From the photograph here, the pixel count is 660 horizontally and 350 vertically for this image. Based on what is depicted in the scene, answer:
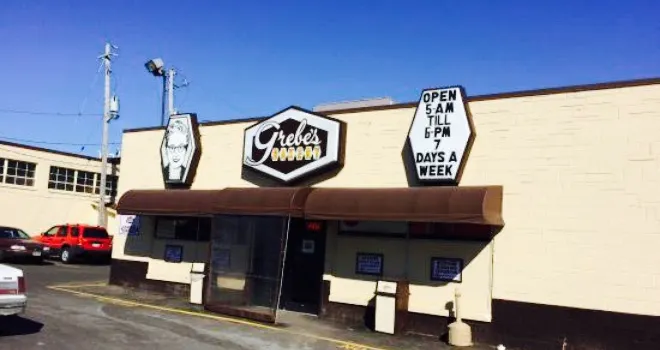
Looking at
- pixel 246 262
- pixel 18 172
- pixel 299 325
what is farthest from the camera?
pixel 18 172

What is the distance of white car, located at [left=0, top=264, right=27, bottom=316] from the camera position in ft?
33.1

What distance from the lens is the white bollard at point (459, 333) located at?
472 inches

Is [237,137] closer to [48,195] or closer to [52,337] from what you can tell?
[52,337]

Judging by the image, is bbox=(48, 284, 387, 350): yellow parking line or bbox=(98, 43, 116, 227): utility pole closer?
bbox=(48, 284, 387, 350): yellow parking line

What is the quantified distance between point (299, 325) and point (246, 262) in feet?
8.03

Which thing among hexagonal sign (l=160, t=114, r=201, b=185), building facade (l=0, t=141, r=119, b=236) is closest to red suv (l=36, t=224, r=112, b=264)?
building facade (l=0, t=141, r=119, b=236)

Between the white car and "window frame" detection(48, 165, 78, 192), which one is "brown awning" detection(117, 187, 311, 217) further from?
"window frame" detection(48, 165, 78, 192)

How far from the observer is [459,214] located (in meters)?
11.8

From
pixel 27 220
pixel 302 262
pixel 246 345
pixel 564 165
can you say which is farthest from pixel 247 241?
pixel 27 220

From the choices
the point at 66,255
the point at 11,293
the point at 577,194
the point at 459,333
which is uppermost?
the point at 577,194

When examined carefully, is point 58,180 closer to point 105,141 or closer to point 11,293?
point 105,141

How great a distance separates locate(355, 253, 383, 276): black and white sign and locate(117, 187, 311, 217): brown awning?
1702 millimetres

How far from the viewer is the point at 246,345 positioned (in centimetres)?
1123

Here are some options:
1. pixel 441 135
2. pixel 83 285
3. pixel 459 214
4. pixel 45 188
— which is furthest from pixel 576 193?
pixel 45 188
